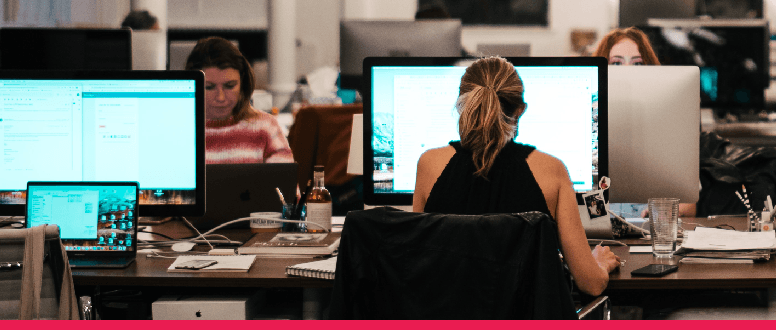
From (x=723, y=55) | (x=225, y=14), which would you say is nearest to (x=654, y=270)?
(x=723, y=55)

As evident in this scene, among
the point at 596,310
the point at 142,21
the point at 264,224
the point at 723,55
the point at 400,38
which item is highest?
the point at 142,21

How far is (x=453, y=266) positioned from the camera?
3.34ft

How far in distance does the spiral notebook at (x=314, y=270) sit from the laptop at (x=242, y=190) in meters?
0.51

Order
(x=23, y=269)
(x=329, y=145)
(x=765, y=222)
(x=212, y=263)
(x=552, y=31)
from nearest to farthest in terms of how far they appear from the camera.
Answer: (x=23, y=269) → (x=212, y=263) → (x=765, y=222) → (x=329, y=145) → (x=552, y=31)

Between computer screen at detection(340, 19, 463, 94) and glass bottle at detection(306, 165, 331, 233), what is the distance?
66 centimetres

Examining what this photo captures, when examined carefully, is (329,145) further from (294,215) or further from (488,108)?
(488,108)

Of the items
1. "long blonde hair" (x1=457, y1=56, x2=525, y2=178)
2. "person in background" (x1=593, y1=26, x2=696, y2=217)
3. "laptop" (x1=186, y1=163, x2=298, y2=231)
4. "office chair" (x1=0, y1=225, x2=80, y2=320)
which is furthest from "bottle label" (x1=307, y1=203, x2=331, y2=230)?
"person in background" (x1=593, y1=26, x2=696, y2=217)

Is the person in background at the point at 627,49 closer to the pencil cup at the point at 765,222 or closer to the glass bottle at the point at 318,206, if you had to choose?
the pencil cup at the point at 765,222

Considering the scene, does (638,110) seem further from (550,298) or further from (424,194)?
(550,298)

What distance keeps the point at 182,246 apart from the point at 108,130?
31cm

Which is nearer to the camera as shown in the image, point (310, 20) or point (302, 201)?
point (302, 201)

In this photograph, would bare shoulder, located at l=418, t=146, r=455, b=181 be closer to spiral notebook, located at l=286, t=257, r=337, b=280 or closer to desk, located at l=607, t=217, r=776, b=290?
spiral notebook, located at l=286, t=257, r=337, b=280

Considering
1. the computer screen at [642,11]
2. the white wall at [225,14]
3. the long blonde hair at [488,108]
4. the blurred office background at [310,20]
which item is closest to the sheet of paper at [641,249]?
the long blonde hair at [488,108]

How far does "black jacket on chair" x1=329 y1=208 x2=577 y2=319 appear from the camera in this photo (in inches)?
39.6
